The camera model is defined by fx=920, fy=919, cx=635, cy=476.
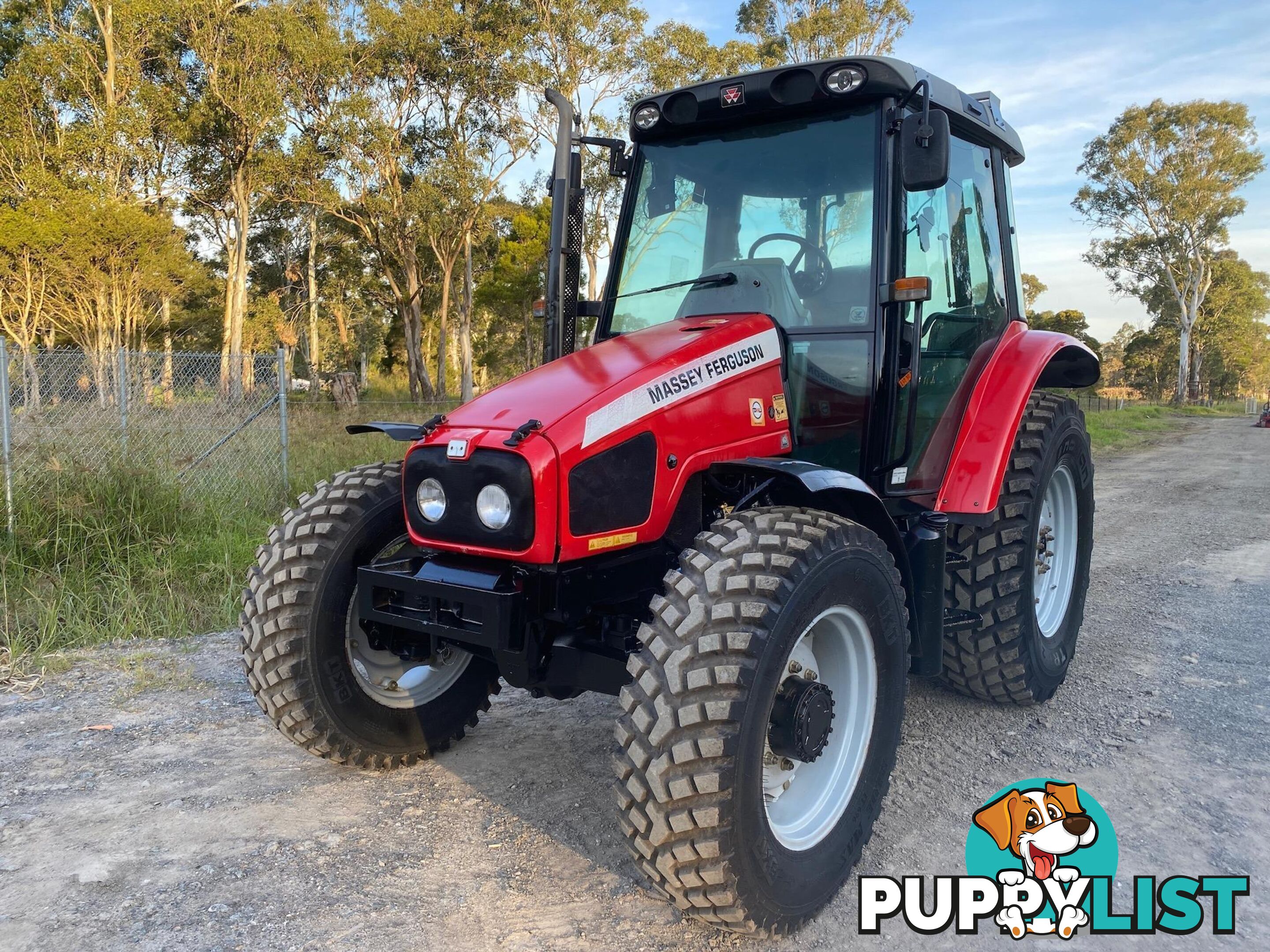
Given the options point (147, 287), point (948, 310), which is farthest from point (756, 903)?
point (147, 287)

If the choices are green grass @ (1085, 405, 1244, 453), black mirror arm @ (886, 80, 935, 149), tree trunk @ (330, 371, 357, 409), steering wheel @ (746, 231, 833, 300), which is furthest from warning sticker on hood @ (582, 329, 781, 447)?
tree trunk @ (330, 371, 357, 409)

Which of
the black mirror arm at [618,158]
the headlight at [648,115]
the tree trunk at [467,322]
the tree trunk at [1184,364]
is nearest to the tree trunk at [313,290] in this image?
the tree trunk at [467,322]

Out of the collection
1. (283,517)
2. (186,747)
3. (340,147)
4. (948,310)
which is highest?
(340,147)

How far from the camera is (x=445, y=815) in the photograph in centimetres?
307

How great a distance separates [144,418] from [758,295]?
5.64m

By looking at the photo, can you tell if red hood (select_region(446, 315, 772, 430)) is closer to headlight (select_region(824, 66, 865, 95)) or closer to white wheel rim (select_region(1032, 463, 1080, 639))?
headlight (select_region(824, 66, 865, 95))

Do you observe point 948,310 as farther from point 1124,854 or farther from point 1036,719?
point 1124,854

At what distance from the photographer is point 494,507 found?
8.38 ft

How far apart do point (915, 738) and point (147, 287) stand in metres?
28.7

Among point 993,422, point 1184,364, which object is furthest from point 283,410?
point 1184,364

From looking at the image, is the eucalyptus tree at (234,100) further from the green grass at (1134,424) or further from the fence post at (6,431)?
the green grass at (1134,424)

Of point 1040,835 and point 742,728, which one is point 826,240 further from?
point 1040,835

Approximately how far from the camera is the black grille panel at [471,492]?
2.49 meters

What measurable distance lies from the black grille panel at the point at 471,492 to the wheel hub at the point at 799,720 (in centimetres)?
83
